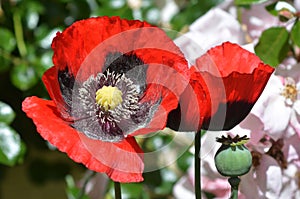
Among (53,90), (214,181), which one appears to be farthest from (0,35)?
(53,90)

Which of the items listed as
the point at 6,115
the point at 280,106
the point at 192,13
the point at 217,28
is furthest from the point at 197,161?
the point at 192,13

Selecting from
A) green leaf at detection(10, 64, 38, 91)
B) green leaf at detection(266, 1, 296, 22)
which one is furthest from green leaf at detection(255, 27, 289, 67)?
green leaf at detection(10, 64, 38, 91)

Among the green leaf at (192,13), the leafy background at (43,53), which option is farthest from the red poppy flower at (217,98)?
the green leaf at (192,13)

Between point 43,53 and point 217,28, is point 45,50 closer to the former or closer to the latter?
point 43,53

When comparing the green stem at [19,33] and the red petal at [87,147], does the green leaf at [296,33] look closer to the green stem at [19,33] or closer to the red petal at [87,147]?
the red petal at [87,147]

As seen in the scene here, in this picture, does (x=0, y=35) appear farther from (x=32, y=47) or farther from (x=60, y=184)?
(x=60, y=184)

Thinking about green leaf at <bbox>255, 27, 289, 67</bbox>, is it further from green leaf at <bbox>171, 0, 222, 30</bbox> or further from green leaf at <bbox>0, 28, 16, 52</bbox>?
green leaf at <bbox>0, 28, 16, 52</bbox>
